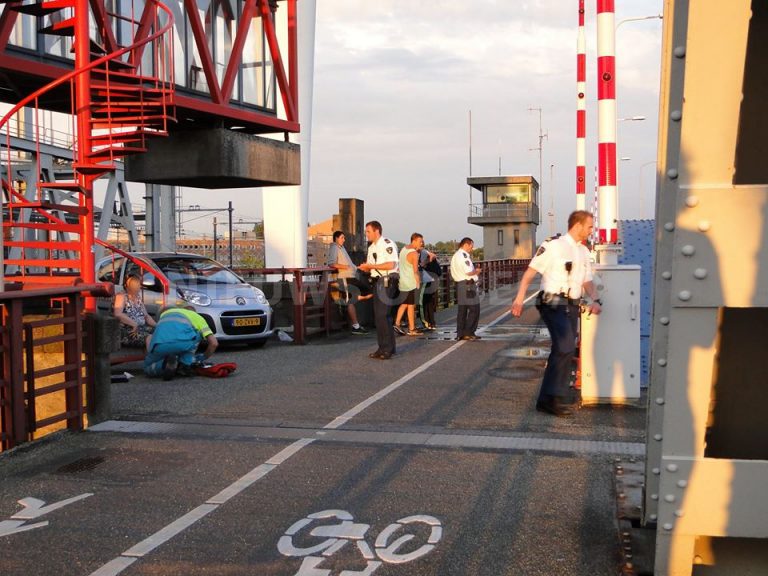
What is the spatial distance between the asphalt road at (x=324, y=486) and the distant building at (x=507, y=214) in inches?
2034

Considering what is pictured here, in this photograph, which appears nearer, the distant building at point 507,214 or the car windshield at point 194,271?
the car windshield at point 194,271

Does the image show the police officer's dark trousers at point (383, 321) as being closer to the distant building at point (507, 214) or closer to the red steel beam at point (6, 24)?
the red steel beam at point (6, 24)

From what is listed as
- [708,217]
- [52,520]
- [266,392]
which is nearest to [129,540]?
[52,520]

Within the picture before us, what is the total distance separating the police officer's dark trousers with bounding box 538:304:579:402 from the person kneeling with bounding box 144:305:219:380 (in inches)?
180

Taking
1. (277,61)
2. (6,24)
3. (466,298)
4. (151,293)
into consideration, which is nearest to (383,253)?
(466,298)

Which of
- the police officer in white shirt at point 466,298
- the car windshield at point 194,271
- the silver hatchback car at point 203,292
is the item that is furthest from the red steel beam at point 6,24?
the police officer in white shirt at point 466,298

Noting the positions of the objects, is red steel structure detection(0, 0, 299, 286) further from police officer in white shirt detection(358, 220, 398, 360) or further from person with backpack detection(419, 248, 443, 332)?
person with backpack detection(419, 248, 443, 332)

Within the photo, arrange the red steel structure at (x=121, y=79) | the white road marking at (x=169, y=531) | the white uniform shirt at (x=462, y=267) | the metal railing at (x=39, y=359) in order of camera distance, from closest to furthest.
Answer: the white road marking at (x=169, y=531) → the metal railing at (x=39, y=359) → the red steel structure at (x=121, y=79) → the white uniform shirt at (x=462, y=267)

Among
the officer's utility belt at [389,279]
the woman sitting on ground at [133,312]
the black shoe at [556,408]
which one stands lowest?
the black shoe at [556,408]

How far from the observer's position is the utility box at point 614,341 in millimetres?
8477

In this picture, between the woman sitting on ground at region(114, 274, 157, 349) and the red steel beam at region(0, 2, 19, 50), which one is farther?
the red steel beam at region(0, 2, 19, 50)

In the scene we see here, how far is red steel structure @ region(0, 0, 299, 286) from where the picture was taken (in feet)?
40.5

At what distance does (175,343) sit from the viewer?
10.9 meters

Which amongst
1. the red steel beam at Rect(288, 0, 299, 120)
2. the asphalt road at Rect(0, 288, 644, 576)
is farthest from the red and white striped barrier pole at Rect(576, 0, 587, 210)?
the asphalt road at Rect(0, 288, 644, 576)
